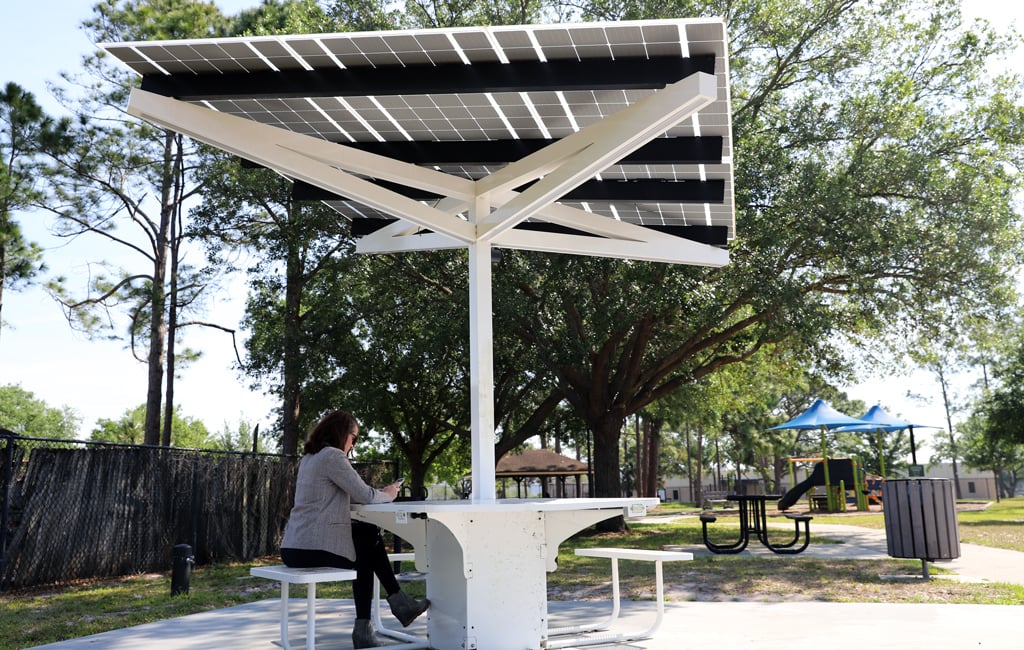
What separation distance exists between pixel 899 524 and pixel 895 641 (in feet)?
16.5

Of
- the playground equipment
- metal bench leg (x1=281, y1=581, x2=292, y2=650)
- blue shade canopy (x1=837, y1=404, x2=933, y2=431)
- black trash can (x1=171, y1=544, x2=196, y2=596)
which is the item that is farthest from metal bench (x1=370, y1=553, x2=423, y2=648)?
blue shade canopy (x1=837, y1=404, x2=933, y2=431)

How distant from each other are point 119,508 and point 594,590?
7614 mm

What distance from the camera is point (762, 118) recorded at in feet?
61.3

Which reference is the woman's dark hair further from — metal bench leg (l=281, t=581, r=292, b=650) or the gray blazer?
metal bench leg (l=281, t=581, r=292, b=650)

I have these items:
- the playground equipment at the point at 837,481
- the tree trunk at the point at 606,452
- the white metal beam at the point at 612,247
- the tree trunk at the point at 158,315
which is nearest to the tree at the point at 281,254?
the tree trunk at the point at 158,315

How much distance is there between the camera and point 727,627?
6656mm

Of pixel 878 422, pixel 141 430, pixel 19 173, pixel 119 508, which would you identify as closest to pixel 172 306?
pixel 19 173

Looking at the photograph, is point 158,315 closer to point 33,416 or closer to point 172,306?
point 172,306

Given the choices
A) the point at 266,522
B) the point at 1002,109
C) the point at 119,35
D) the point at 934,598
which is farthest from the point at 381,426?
the point at 934,598

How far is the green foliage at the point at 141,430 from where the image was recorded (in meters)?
64.0

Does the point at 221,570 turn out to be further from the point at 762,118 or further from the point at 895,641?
the point at 762,118

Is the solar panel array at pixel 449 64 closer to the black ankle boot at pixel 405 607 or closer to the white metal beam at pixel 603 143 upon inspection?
the white metal beam at pixel 603 143

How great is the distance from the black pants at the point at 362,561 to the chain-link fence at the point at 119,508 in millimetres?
6839

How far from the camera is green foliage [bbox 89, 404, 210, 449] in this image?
64.0 metres
